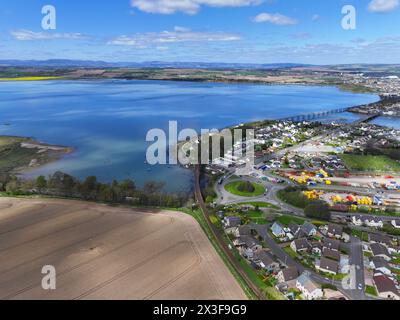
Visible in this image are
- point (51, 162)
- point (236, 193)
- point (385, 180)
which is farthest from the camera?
point (51, 162)

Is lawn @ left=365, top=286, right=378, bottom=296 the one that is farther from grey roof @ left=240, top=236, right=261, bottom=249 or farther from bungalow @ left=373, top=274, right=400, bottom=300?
grey roof @ left=240, top=236, right=261, bottom=249

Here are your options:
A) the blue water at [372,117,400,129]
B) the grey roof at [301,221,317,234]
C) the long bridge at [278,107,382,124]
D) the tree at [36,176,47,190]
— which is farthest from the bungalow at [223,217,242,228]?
the blue water at [372,117,400,129]

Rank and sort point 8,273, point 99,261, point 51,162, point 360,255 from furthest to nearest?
point 51,162
point 360,255
point 99,261
point 8,273

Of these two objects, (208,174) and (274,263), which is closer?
(274,263)

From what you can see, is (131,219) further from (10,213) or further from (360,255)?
(360,255)

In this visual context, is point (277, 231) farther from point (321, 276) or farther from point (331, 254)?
point (321, 276)
